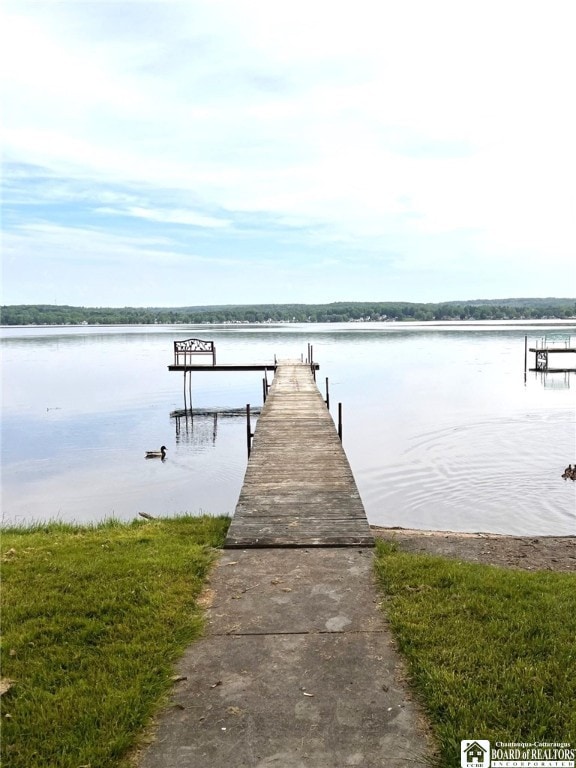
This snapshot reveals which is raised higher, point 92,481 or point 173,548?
point 173,548

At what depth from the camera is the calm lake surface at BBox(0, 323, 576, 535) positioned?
13.0m

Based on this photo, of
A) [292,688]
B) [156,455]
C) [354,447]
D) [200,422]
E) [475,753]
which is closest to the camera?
[475,753]

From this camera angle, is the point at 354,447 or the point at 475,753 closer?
the point at 475,753

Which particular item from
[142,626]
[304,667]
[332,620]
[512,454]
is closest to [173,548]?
[142,626]

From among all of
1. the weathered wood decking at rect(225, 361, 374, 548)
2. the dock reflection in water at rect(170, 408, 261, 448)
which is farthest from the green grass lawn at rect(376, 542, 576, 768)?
the dock reflection in water at rect(170, 408, 261, 448)

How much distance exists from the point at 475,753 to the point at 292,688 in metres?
1.16

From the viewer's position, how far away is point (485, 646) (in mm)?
4164

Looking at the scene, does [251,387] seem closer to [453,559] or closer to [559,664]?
[453,559]

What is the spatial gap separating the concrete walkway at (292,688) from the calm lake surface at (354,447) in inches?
272

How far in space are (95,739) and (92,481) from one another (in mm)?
13277

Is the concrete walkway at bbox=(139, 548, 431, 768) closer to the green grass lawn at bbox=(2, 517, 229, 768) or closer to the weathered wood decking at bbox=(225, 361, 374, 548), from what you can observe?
the green grass lawn at bbox=(2, 517, 229, 768)

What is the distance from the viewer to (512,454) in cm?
1738
